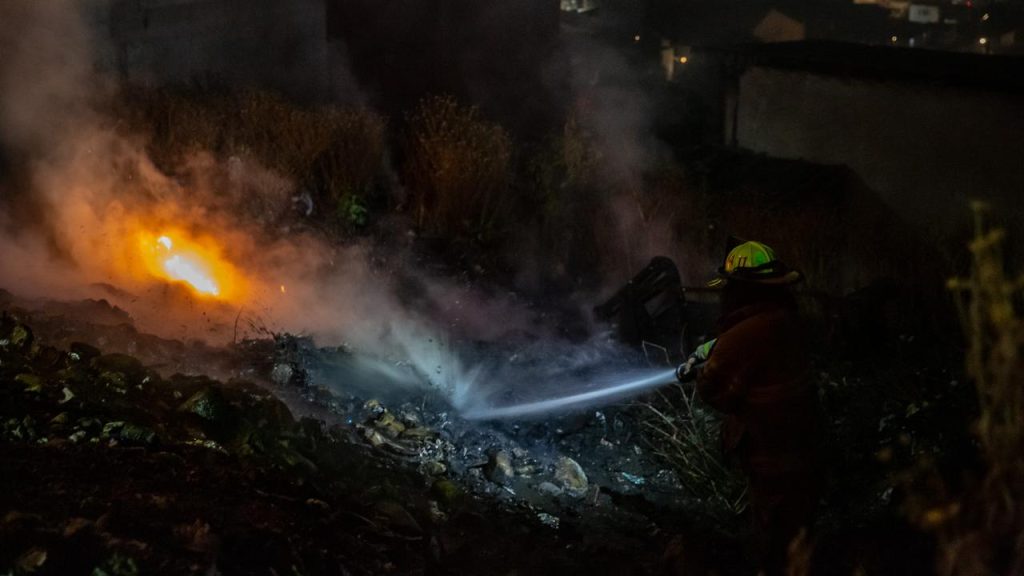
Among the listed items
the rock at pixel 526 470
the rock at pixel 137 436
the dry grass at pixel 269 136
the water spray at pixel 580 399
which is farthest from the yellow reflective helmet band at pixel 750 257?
the dry grass at pixel 269 136

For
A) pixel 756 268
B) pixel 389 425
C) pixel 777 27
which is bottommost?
pixel 389 425

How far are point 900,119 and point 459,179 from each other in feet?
26.6

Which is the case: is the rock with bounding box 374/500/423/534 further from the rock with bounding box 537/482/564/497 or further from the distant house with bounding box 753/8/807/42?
the distant house with bounding box 753/8/807/42

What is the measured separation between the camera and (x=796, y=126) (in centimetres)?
1620

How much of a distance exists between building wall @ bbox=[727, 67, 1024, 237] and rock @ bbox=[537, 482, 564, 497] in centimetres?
738

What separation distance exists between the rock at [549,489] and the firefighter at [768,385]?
5.42 feet

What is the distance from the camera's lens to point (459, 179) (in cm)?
960

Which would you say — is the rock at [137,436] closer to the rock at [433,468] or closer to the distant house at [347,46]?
the rock at [433,468]

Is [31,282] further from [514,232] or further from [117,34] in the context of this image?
[514,232]

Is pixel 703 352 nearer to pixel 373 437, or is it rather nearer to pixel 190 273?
pixel 373 437

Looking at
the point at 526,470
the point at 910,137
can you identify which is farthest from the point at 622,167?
the point at 526,470

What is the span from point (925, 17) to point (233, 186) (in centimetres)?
6095

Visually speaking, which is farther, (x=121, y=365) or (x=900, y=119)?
(x=900, y=119)

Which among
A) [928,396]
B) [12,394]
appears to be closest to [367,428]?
[12,394]
